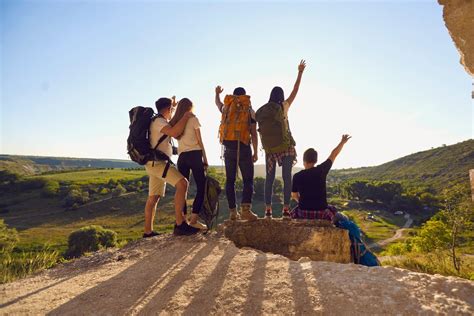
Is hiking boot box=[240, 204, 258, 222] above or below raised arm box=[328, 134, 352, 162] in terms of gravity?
below

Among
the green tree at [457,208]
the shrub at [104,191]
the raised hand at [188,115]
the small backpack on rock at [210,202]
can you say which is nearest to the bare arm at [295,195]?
the small backpack on rock at [210,202]

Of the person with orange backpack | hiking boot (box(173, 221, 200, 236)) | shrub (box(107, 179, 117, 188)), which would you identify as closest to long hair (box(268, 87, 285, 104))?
the person with orange backpack

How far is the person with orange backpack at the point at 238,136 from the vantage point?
5.62 metres

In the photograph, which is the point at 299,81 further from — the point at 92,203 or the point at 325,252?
the point at 92,203

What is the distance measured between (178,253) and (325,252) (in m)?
2.49

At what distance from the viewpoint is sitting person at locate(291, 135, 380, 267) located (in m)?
5.52

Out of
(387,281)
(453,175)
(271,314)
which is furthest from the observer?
(453,175)

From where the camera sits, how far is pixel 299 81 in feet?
19.6

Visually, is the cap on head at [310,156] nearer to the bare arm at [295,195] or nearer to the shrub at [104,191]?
the bare arm at [295,195]

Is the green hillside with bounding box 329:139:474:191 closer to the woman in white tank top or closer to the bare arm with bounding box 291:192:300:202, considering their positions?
the bare arm with bounding box 291:192:300:202

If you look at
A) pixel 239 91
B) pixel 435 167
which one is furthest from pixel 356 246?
pixel 435 167

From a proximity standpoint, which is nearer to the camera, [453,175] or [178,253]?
[178,253]

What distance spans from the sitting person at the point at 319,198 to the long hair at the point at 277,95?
106 cm

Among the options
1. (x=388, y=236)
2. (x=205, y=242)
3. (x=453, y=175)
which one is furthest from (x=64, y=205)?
(x=453, y=175)
